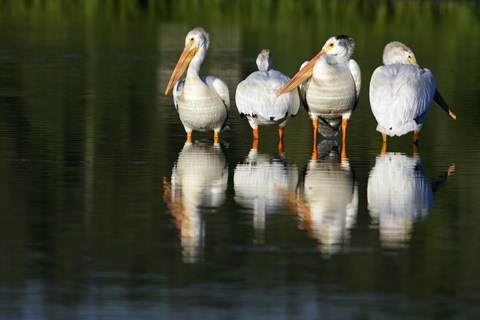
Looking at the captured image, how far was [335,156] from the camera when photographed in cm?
1290

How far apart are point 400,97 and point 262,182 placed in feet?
8.86

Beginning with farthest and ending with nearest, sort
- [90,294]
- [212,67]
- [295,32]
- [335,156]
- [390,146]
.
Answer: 1. [295,32]
2. [212,67]
3. [390,146]
4. [335,156]
5. [90,294]

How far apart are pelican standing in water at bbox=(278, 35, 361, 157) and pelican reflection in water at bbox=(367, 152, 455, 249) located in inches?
40.7

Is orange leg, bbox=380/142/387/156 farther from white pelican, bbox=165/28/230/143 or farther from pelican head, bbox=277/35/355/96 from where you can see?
white pelican, bbox=165/28/230/143

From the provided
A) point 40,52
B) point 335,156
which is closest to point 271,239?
point 335,156

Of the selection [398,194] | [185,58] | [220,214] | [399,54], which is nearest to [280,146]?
[185,58]

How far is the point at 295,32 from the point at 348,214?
20.4 meters

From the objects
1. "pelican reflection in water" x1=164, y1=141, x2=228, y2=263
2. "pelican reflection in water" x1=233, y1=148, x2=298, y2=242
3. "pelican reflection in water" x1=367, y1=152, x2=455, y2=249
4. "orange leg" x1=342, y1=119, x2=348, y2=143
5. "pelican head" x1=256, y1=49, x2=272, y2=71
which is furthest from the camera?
"pelican head" x1=256, y1=49, x2=272, y2=71

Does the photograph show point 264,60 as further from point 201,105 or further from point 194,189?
point 194,189

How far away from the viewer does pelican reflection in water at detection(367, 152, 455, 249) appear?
30.4ft

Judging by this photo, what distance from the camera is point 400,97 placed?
1339 cm

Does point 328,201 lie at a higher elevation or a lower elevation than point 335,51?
lower

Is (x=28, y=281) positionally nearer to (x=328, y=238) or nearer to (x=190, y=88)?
(x=328, y=238)

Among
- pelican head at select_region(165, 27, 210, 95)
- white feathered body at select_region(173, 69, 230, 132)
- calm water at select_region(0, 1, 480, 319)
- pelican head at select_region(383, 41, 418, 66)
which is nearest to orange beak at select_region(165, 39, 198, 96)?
pelican head at select_region(165, 27, 210, 95)
